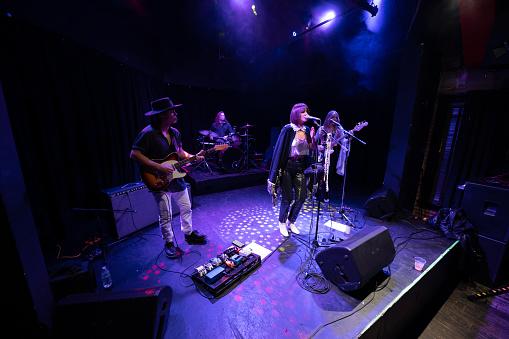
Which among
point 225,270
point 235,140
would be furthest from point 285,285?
point 235,140

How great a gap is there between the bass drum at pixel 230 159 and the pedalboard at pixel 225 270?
3.83 metres

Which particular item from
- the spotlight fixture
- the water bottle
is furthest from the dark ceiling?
the water bottle

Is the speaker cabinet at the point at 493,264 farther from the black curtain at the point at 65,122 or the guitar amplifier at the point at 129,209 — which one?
the black curtain at the point at 65,122

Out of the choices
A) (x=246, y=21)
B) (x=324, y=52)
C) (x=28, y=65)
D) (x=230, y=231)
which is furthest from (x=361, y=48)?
(x=28, y=65)

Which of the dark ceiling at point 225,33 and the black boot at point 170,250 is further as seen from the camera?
the dark ceiling at point 225,33

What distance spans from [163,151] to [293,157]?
6.30ft

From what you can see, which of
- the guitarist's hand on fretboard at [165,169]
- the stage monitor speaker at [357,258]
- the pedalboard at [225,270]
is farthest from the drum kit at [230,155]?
the stage monitor speaker at [357,258]

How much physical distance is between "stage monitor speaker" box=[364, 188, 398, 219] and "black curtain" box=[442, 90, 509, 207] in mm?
1102

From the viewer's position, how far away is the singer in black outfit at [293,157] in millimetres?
3035

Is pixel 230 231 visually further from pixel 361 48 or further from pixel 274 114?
pixel 274 114

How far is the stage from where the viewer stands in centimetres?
191

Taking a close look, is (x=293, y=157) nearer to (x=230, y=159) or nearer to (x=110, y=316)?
(x=110, y=316)

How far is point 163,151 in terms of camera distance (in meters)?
2.75

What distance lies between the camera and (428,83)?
3.96 metres
